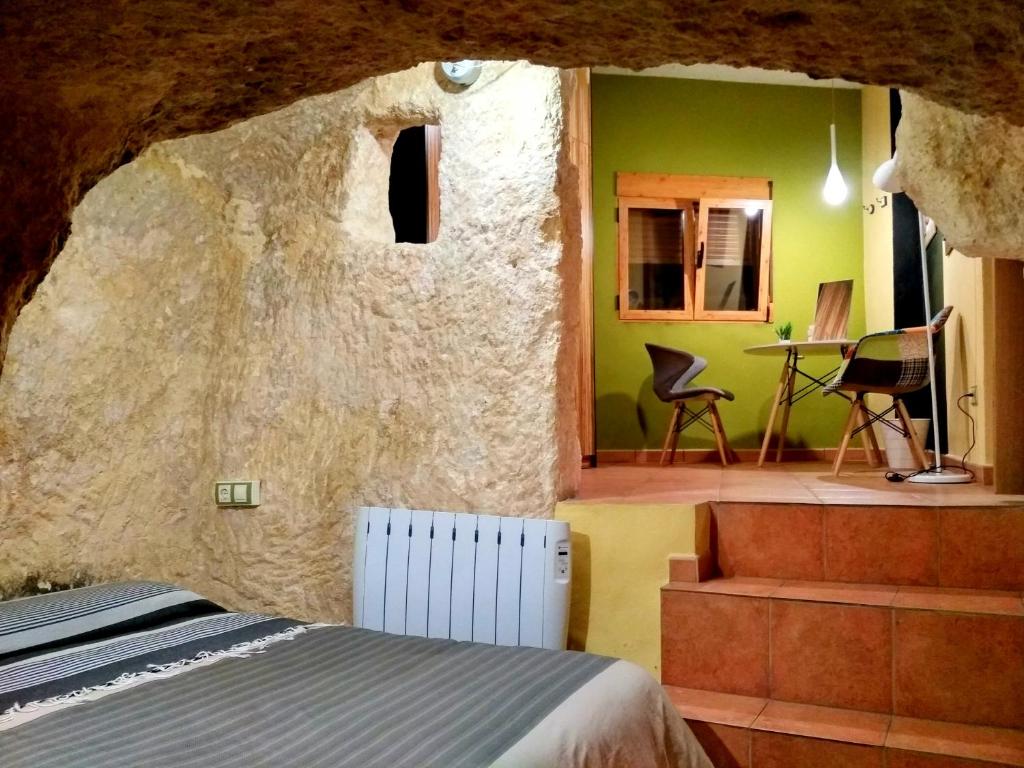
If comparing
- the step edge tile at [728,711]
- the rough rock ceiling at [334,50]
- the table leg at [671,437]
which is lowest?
the step edge tile at [728,711]

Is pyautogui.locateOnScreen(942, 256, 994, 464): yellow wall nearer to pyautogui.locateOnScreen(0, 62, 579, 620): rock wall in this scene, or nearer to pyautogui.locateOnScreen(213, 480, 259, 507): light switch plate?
pyautogui.locateOnScreen(0, 62, 579, 620): rock wall

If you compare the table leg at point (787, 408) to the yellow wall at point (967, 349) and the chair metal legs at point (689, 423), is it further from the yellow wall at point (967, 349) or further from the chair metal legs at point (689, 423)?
the yellow wall at point (967, 349)

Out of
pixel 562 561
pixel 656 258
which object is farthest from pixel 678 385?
pixel 562 561

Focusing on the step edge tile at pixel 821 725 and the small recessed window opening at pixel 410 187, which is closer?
the step edge tile at pixel 821 725

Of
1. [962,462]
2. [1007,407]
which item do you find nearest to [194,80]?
[1007,407]

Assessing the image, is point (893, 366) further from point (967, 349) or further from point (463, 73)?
point (463, 73)

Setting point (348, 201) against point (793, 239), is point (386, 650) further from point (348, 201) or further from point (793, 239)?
point (793, 239)

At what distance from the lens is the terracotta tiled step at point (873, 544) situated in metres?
2.55

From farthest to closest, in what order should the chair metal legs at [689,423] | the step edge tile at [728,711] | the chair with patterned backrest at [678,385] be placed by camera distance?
the chair metal legs at [689,423], the chair with patterned backrest at [678,385], the step edge tile at [728,711]

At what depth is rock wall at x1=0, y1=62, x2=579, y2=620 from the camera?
2.79 m

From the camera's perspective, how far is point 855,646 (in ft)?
7.79

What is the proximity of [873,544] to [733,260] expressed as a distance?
11.8ft

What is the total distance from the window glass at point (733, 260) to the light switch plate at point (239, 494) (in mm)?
3961

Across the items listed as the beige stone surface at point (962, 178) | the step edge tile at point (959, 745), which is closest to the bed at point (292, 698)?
the step edge tile at point (959, 745)
